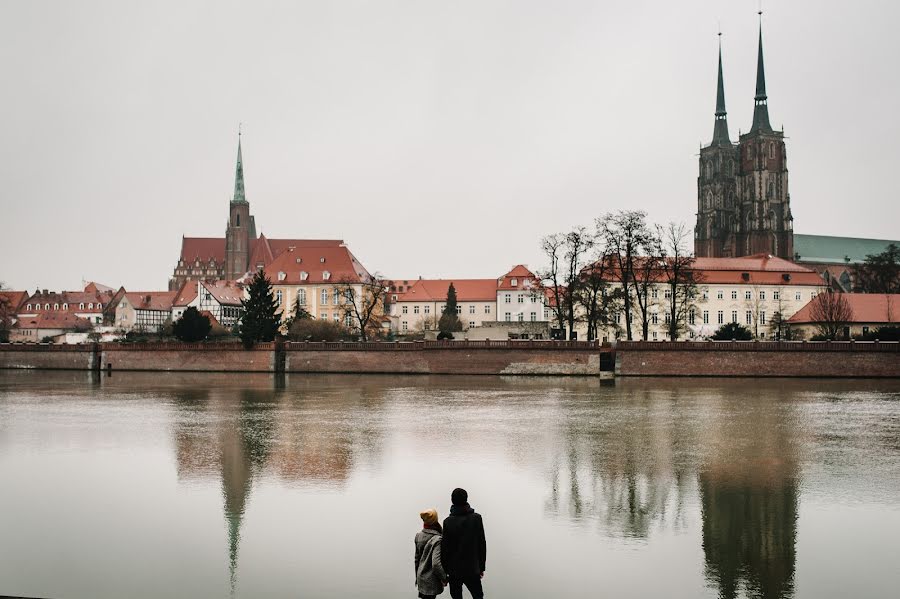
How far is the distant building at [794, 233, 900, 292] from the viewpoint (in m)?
112

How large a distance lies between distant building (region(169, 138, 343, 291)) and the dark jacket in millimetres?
117551

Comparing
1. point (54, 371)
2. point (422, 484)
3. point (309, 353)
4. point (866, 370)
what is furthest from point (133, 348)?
point (422, 484)

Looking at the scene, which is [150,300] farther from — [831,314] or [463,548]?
[463,548]

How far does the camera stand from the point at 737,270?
84.8 meters

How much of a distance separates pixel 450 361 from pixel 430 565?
5029 centimetres

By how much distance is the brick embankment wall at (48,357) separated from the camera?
2758 inches

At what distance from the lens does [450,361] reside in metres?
59.9

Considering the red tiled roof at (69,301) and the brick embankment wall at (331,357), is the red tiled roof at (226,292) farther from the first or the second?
the brick embankment wall at (331,357)

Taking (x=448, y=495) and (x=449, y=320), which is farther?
(x=449, y=320)

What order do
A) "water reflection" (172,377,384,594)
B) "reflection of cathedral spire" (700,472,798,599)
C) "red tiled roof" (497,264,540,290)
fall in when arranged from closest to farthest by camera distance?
"reflection of cathedral spire" (700,472,798,599) < "water reflection" (172,377,384,594) < "red tiled roof" (497,264,540,290)

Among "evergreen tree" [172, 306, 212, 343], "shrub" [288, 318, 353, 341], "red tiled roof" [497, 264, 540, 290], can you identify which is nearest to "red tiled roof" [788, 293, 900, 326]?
"red tiled roof" [497, 264, 540, 290]

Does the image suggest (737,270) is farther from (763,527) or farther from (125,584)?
(125,584)

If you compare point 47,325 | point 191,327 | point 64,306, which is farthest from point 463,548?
point 64,306

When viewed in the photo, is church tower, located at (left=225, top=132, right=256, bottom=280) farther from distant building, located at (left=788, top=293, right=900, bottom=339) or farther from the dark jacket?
the dark jacket
